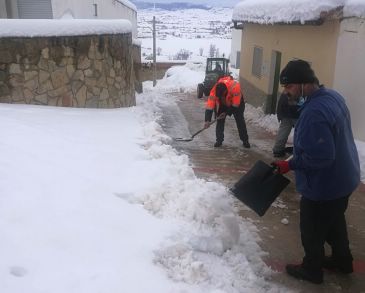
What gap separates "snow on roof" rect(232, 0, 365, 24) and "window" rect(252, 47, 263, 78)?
105 centimetres

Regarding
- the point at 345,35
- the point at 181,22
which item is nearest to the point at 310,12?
the point at 345,35

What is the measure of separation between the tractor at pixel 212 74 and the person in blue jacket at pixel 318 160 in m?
16.6

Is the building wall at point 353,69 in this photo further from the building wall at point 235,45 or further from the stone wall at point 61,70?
the building wall at point 235,45

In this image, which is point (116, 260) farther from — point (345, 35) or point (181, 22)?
point (181, 22)

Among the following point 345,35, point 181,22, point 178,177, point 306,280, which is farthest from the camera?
point 181,22

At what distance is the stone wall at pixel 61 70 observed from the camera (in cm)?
762

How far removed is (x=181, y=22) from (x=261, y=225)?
11319 cm

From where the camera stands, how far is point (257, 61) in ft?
45.0

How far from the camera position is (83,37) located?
8008mm

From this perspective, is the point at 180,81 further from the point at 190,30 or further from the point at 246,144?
the point at 190,30

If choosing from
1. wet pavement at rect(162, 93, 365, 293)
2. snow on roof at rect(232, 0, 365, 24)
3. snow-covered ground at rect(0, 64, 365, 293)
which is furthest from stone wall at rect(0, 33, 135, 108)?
snow on roof at rect(232, 0, 365, 24)

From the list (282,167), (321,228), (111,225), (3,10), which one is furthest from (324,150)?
(3,10)

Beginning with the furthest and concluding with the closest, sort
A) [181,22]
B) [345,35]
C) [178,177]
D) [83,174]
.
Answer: [181,22] → [345,35] → [178,177] → [83,174]

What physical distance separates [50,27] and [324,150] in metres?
6.27
